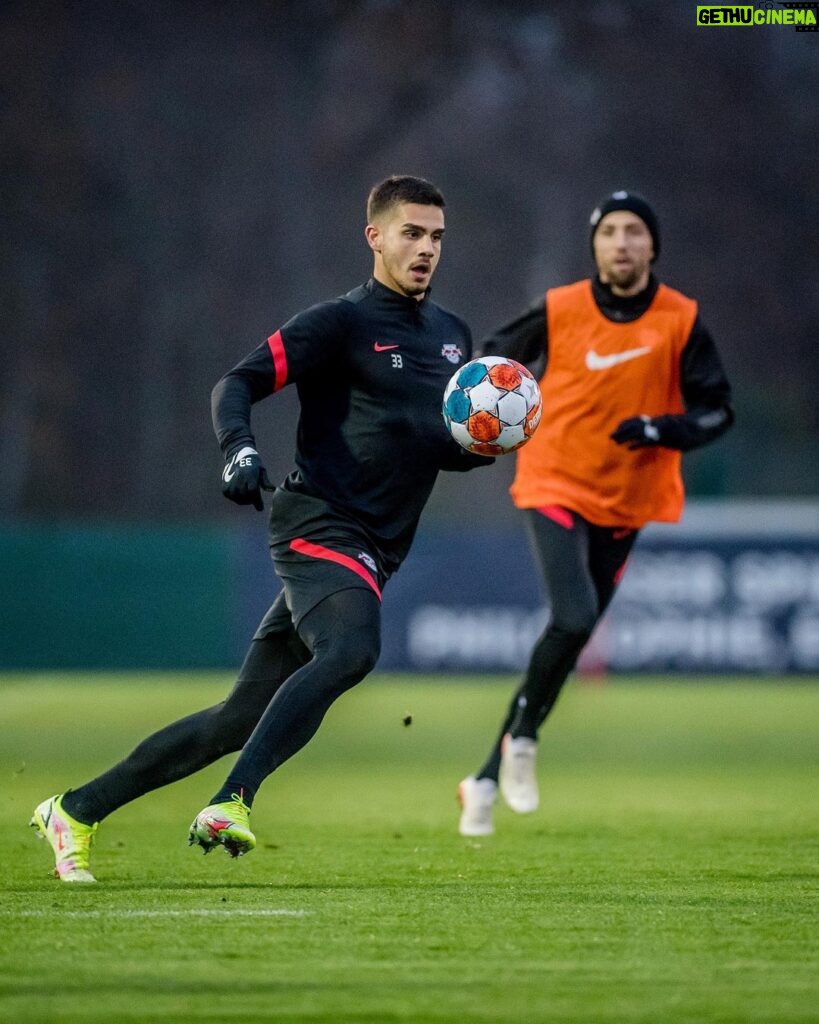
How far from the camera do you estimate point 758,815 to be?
9.03m

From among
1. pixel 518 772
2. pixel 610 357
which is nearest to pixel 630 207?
pixel 610 357

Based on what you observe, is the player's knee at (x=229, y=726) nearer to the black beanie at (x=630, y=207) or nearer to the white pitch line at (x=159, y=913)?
the white pitch line at (x=159, y=913)

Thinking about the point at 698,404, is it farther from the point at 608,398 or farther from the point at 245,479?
the point at 245,479

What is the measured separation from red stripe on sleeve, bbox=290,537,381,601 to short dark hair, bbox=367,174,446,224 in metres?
1.12

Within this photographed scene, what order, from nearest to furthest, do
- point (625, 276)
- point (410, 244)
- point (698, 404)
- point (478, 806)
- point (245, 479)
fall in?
point (245, 479), point (410, 244), point (478, 806), point (625, 276), point (698, 404)

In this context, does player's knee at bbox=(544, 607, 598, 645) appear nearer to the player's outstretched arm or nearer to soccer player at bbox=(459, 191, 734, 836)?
soccer player at bbox=(459, 191, 734, 836)

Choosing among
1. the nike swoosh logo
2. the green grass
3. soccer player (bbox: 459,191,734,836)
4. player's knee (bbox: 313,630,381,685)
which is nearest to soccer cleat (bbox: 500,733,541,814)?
soccer player (bbox: 459,191,734,836)

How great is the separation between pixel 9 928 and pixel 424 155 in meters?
30.2

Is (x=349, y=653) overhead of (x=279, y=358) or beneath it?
beneath

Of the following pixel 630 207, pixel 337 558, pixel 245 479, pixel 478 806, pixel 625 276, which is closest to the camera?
pixel 245 479

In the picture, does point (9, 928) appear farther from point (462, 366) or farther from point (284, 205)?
point (284, 205)

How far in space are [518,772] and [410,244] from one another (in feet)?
8.52

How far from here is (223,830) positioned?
558cm

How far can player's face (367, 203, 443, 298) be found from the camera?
655cm
